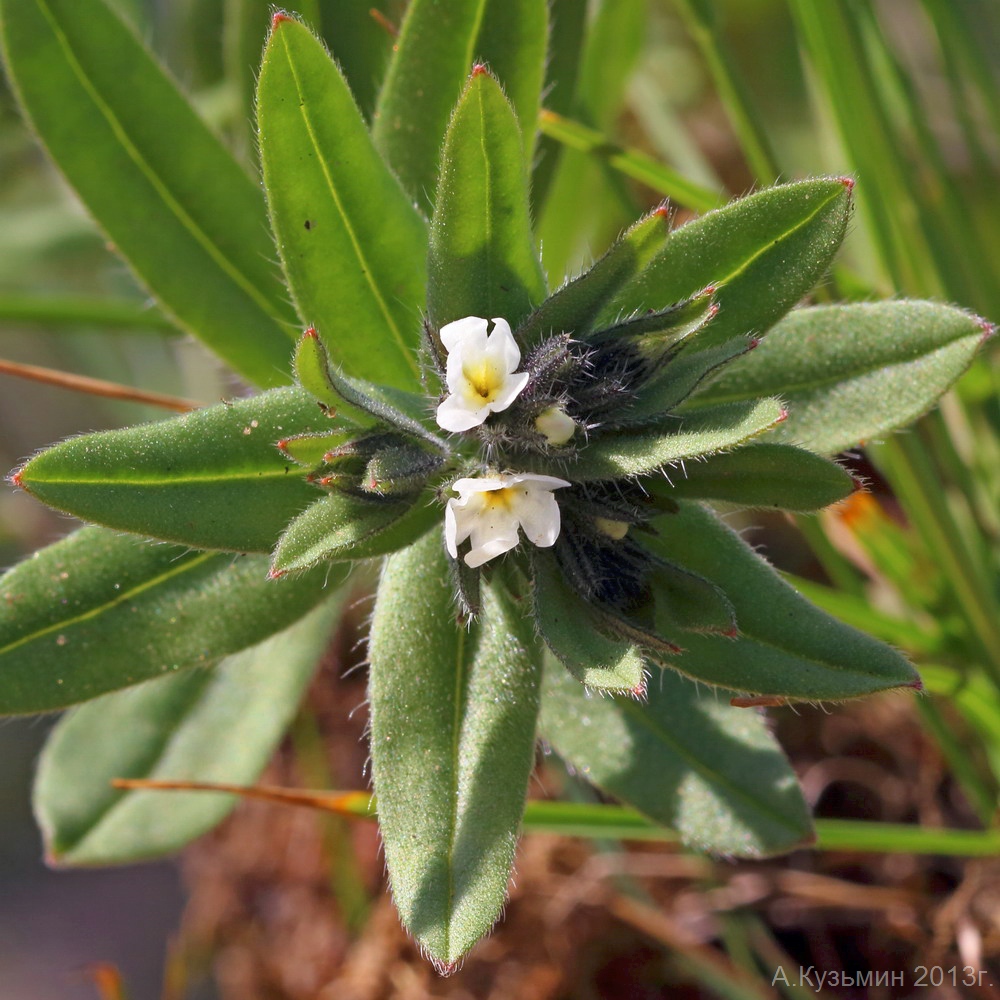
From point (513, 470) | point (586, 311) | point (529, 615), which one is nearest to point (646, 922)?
point (529, 615)

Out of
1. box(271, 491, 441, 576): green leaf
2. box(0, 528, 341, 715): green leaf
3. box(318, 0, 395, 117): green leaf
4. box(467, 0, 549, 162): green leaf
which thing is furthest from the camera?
box(318, 0, 395, 117): green leaf

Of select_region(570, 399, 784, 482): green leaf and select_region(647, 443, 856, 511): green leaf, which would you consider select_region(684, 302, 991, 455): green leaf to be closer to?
select_region(647, 443, 856, 511): green leaf

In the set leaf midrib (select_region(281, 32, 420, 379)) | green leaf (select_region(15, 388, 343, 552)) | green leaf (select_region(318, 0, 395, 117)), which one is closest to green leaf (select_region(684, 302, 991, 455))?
leaf midrib (select_region(281, 32, 420, 379))

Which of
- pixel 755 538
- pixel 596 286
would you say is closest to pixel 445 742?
pixel 596 286

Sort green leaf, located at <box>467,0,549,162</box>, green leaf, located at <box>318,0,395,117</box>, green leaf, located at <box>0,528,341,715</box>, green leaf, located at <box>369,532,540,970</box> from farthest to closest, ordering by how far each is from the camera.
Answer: green leaf, located at <box>318,0,395,117</box>, green leaf, located at <box>467,0,549,162</box>, green leaf, located at <box>0,528,341,715</box>, green leaf, located at <box>369,532,540,970</box>

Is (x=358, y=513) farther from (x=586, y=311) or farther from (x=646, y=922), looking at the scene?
(x=646, y=922)

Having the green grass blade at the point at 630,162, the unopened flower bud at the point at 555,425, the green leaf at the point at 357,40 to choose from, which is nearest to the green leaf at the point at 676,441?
the unopened flower bud at the point at 555,425
